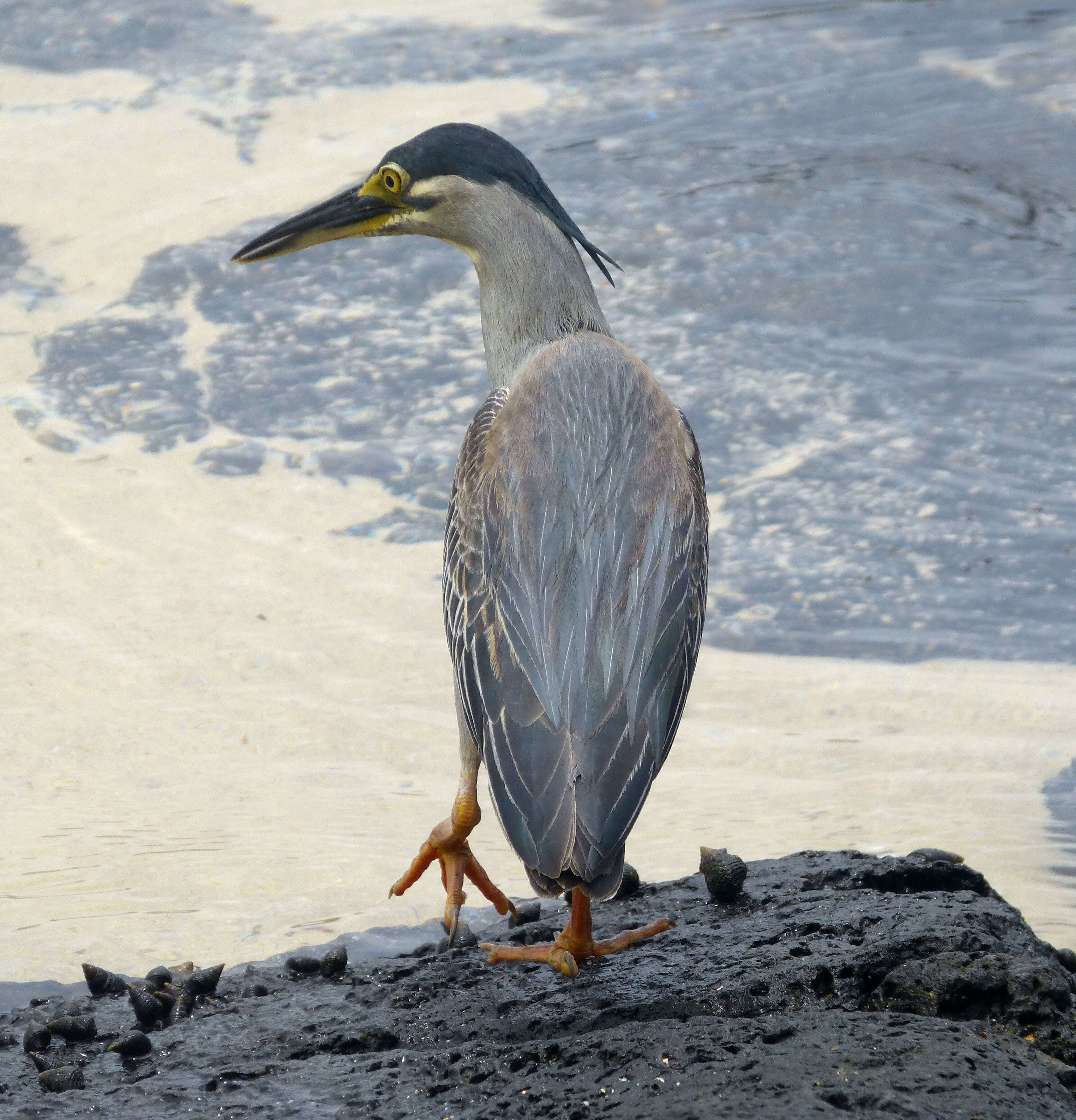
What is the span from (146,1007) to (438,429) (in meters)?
5.45

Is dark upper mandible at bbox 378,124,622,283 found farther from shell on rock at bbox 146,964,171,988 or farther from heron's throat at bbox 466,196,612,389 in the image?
shell on rock at bbox 146,964,171,988

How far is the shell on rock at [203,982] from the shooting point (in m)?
3.76

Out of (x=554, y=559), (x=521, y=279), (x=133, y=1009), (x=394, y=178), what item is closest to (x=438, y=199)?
(x=394, y=178)

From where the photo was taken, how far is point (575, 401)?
165 inches

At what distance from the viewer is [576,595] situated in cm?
367

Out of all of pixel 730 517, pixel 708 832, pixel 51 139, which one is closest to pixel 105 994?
pixel 708 832

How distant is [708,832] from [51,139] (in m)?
8.56

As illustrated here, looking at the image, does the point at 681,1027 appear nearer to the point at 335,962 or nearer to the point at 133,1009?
the point at 335,962

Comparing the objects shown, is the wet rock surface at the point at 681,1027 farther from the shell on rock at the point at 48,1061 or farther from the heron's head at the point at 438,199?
the heron's head at the point at 438,199

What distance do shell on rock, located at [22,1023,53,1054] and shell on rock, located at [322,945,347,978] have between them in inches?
28.5

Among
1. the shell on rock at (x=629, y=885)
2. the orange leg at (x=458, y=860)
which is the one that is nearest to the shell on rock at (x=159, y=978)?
the orange leg at (x=458, y=860)

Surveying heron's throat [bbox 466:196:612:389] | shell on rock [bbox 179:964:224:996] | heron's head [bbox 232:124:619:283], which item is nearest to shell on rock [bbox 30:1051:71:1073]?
shell on rock [bbox 179:964:224:996]

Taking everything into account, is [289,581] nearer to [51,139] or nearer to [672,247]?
[672,247]

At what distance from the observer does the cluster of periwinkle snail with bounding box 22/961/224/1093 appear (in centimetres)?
331
